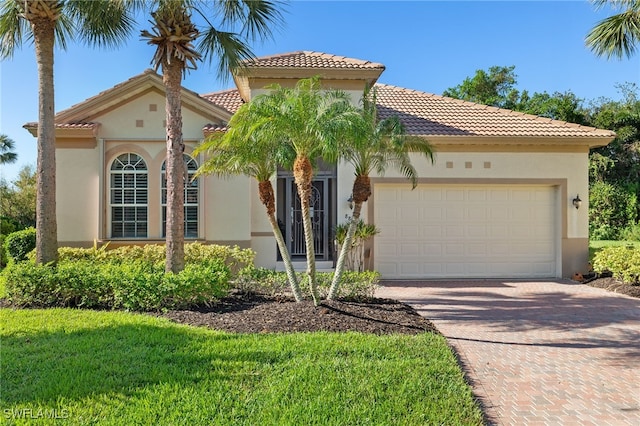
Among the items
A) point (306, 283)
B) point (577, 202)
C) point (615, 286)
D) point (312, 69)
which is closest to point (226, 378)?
point (306, 283)

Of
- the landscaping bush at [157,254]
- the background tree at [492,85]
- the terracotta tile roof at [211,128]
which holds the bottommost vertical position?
the landscaping bush at [157,254]

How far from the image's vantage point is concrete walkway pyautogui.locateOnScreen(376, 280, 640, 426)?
459 centimetres

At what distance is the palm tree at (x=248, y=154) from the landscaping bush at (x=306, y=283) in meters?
0.89

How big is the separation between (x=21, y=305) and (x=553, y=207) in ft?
47.4

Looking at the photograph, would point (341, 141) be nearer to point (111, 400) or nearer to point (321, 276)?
point (321, 276)

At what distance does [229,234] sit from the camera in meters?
12.6

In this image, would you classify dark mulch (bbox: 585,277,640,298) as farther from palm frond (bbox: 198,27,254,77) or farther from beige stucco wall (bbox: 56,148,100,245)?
beige stucco wall (bbox: 56,148,100,245)

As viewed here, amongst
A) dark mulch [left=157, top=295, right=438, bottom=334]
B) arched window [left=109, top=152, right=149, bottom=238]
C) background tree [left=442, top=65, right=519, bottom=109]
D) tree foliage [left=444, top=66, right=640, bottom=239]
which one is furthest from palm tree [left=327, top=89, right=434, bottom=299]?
background tree [left=442, top=65, right=519, bottom=109]

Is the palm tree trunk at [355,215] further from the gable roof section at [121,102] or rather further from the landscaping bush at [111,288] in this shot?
the gable roof section at [121,102]

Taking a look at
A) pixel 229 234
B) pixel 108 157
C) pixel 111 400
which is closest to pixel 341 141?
pixel 111 400

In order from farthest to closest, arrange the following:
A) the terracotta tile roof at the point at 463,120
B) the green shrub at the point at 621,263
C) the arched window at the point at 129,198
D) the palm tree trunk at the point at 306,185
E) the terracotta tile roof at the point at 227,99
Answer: the terracotta tile roof at the point at 227,99, the terracotta tile roof at the point at 463,120, the arched window at the point at 129,198, the green shrub at the point at 621,263, the palm tree trunk at the point at 306,185

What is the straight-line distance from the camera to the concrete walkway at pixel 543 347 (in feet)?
15.1

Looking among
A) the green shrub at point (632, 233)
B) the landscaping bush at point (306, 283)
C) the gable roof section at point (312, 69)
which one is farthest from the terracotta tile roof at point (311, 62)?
the green shrub at point (632, 233)

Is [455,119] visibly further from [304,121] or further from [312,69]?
[304,121]
